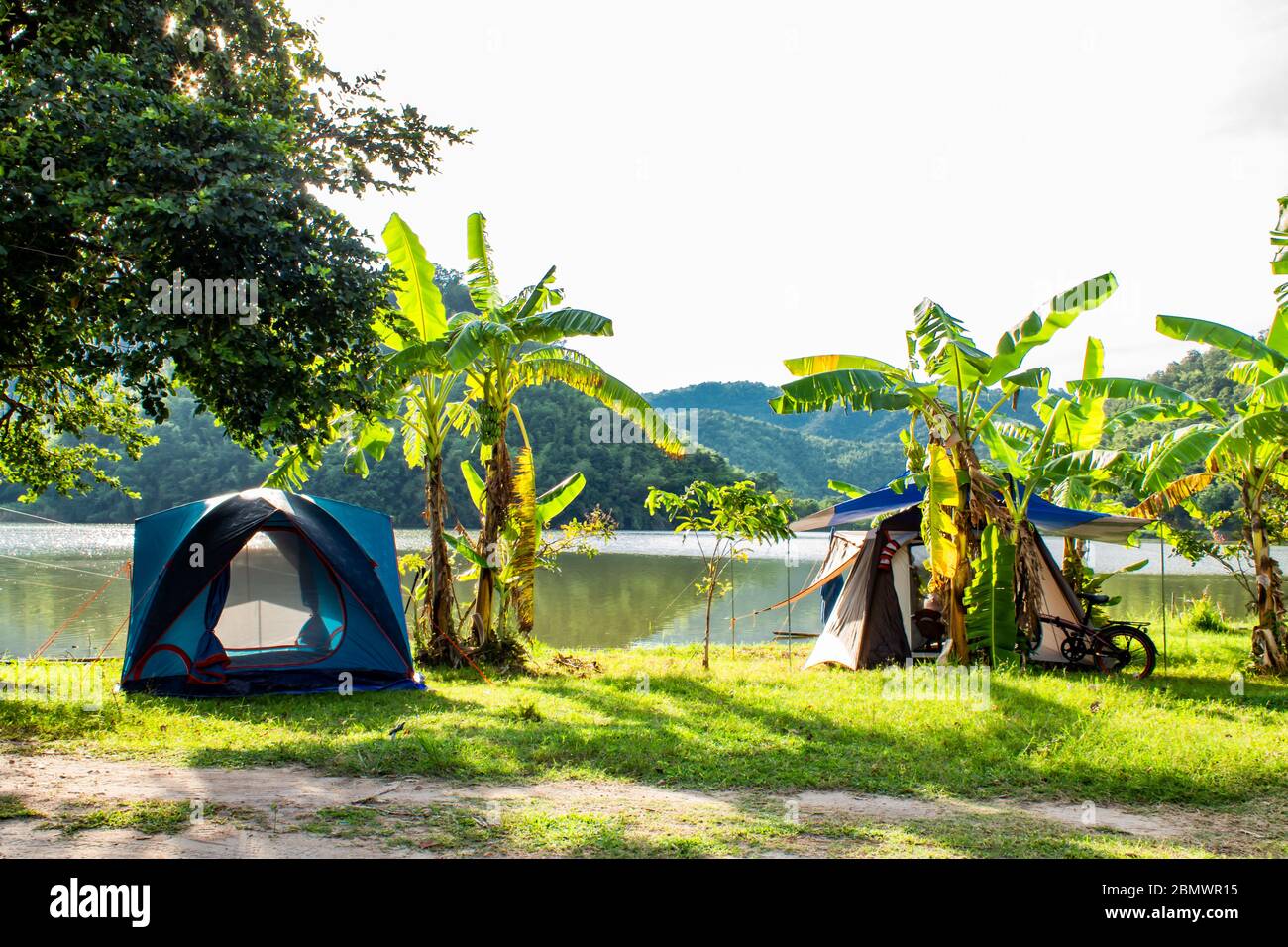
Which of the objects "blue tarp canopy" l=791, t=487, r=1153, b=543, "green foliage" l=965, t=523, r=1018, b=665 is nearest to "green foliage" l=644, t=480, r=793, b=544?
"blue tarp canopy" l=791, t=487, r=1153, b=543

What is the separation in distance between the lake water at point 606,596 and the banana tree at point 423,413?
4.54 metres

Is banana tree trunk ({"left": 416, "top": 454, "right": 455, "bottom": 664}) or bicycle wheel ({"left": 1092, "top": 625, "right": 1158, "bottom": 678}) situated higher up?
banana tree trunk ({"left": 416, "top": 454, "right": 455, "bottom": 664})

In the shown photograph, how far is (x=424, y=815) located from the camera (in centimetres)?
489

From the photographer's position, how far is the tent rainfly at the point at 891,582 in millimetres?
10969

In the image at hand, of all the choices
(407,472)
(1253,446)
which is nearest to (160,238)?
(1253,446)

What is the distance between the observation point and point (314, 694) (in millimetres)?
8852

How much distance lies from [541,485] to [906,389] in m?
31.6

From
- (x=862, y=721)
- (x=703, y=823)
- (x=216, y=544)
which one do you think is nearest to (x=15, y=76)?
(x=216, y=544)

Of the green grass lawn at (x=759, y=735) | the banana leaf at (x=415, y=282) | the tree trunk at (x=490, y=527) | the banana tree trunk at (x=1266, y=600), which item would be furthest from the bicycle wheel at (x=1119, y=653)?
the banana leaf at (x=415, y=282)

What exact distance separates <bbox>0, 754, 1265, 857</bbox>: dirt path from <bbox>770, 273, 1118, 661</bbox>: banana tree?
16.1ft

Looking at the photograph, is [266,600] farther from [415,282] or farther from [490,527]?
[415,282]

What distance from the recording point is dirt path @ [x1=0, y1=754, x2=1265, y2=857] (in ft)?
14.3

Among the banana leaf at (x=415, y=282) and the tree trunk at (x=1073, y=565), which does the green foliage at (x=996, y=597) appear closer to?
the tree trunk at (x=1073, y=565)

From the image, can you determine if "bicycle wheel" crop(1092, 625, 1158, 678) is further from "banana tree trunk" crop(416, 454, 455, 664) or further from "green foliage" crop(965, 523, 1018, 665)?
"banana tree trunk" crop(416, 454, 455, 664)
